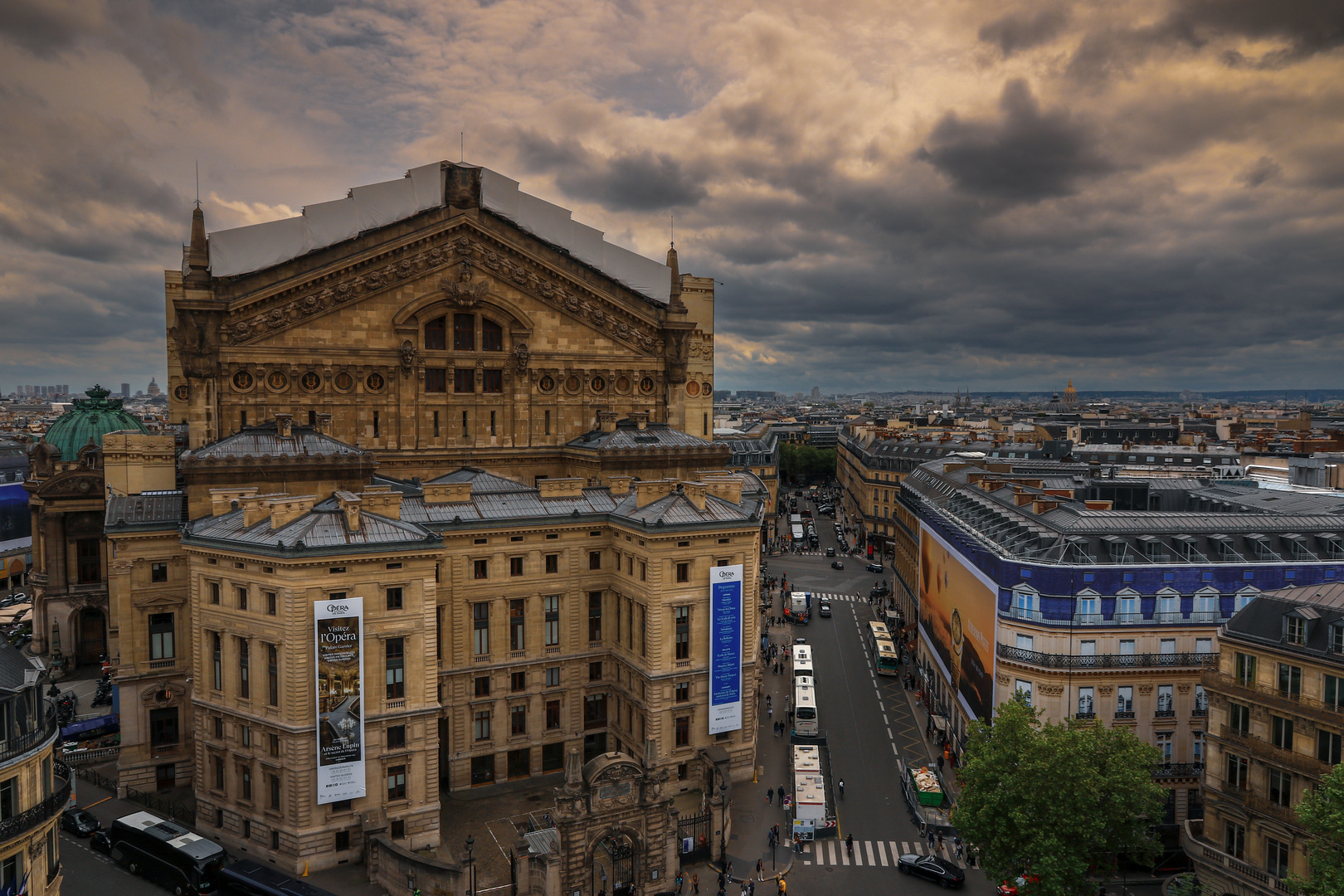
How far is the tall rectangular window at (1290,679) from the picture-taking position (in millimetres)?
42750

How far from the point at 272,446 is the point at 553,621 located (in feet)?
76.8

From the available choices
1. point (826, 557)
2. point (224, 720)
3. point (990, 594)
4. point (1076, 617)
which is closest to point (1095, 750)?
point (1076, 617)

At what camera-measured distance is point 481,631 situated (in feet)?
192

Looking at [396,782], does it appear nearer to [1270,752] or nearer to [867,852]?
[867,852]

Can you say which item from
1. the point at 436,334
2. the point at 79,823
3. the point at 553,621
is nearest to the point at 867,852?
the point at 553,621

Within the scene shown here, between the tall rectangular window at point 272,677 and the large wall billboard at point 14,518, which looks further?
the large wall billboard at point 14,518

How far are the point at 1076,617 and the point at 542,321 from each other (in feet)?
150

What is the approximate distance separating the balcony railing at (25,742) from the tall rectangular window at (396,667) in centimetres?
1594

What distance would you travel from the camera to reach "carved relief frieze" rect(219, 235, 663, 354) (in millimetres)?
64062

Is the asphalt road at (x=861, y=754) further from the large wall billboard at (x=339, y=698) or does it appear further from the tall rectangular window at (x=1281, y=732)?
the large wall billboard at (x=339, y=698)

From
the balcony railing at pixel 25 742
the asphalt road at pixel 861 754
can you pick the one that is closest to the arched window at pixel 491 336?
the balcony railing at pixel 25 742

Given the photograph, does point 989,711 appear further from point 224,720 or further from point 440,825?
point 224,720

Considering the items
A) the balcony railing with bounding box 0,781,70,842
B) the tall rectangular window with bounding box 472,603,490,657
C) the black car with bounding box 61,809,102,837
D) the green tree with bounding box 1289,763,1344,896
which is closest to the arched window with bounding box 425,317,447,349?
the tall rectangular window with bounding box 472,603,490,657

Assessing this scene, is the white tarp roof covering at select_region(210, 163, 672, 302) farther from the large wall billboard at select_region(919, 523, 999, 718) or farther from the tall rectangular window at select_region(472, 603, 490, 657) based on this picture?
the large wall billboard at select_region(919, 523, 999, 718)
